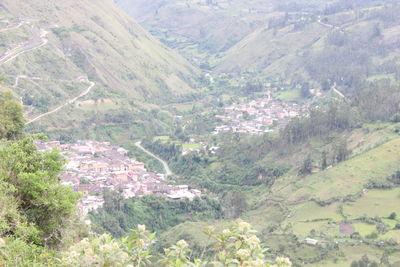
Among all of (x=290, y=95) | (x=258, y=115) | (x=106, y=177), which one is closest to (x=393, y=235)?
(x=106, y=177)

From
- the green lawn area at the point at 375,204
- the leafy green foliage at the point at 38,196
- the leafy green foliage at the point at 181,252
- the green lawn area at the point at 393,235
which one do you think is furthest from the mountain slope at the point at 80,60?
the leafy green foliage at the point at 181,252

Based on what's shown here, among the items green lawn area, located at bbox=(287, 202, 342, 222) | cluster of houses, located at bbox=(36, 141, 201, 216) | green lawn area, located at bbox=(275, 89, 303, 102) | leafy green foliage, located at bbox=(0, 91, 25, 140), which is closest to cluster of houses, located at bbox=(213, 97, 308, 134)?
green lawn area, located at bbox=(275, 89, 303, 102)

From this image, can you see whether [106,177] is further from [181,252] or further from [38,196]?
[181,252]

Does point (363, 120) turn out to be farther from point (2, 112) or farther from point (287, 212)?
point (2, 112)

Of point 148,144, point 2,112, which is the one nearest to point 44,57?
point 148,144

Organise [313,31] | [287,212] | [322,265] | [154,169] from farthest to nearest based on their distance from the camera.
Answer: [313,31]
[154,169]
[287,212]
[322,265]

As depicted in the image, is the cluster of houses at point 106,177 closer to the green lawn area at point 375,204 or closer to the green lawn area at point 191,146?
the green lawn area at point 191,146
